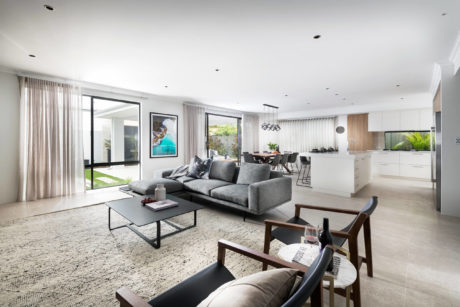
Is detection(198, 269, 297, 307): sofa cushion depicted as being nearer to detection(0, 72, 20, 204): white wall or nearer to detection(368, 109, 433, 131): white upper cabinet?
detection(0, 72, 20, 204): white wall

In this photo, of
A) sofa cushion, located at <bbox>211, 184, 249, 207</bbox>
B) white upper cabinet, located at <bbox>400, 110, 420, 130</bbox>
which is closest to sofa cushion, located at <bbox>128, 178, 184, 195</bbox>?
sofa cushion, located at <bbox>211, 184, 249, 207</bbox>

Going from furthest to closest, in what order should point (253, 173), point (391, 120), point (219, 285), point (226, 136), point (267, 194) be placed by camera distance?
point (226, 136) < point (391, 120) < point (253, 173) < point (267, 194) < point (219, 285)

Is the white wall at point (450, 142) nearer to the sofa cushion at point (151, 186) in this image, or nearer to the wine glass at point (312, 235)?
the wine glass at point (312, 235)

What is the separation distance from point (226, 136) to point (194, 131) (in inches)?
90.7

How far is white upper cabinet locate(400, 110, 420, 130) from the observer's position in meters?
6.49

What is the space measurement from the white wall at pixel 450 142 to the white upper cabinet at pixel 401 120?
3.82 metres

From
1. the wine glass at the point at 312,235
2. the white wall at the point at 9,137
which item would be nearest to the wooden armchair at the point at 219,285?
the wine glass at the point at 312,235

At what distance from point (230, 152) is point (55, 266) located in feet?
23.5

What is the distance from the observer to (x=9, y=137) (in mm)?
3889

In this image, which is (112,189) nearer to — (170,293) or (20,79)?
(20,79)

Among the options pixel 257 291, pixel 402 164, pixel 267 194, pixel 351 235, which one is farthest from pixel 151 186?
pixel 402 164

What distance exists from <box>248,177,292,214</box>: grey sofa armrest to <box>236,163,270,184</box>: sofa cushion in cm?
29

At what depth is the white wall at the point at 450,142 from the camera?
130 inches

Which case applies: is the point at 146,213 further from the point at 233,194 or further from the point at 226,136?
the point at 226,136
